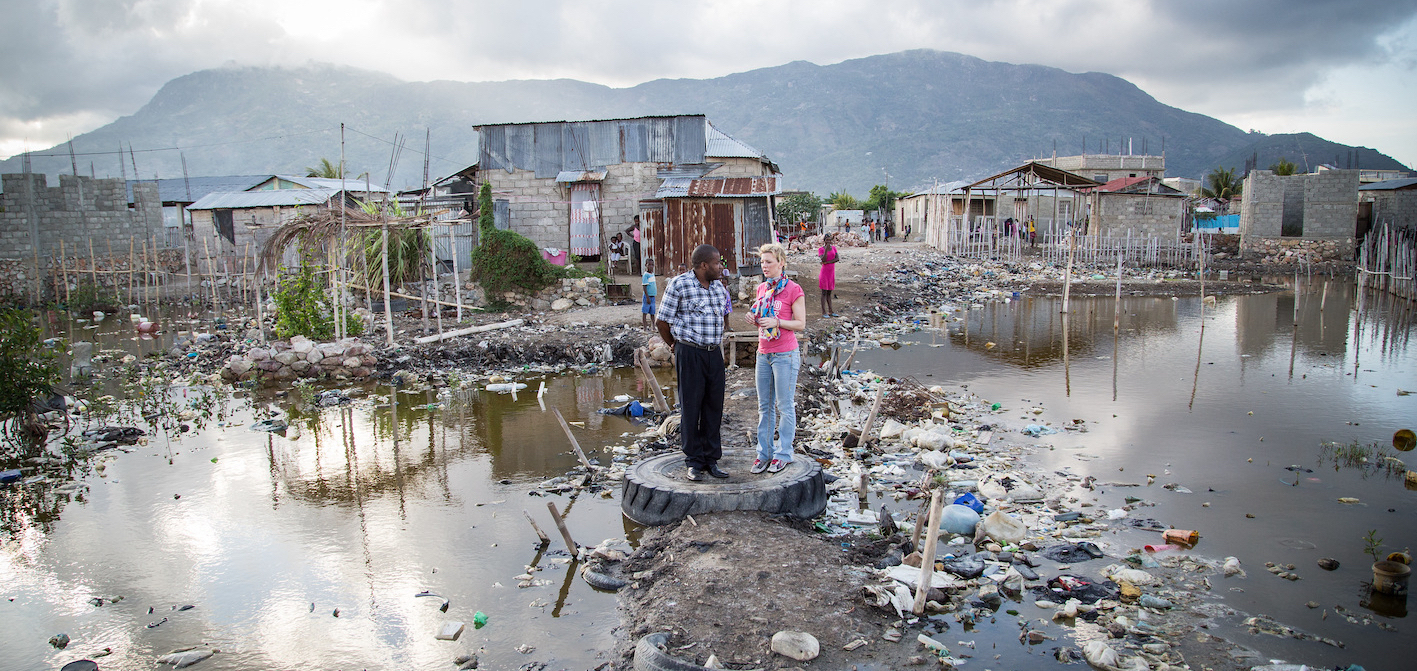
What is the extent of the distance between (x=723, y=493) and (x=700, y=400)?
0.64 meters

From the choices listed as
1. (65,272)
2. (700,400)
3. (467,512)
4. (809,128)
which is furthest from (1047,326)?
(809,128)

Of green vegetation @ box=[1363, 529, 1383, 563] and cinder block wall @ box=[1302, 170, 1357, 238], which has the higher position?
cinder block wall @ box=[1302, 170, 1357, 238]

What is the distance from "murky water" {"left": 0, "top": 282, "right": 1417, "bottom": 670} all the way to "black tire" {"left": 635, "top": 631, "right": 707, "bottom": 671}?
1.47 feet

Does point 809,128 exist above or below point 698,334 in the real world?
above

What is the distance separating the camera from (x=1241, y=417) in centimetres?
813

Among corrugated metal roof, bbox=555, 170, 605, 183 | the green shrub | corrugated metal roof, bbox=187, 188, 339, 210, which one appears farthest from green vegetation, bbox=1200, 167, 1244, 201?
corrugated metal roof, bbox=187, 188, 339, 210

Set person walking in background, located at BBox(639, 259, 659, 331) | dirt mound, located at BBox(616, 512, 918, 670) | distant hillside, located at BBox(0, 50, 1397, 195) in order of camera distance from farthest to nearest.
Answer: distant hillside, located at BBox(0, 50, 1397, 195)
person walking in background, located at BBox(639, 259, 659, 331)
dirt mound, located at BBox(616, 512, 918, 670)

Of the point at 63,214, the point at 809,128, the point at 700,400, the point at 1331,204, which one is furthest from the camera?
the point at 809,128

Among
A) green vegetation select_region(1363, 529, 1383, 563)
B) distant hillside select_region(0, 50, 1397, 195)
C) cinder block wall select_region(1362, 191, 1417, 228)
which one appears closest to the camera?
green vegetation select_region(1363, 529, 1383, 563)

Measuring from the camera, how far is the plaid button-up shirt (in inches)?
193

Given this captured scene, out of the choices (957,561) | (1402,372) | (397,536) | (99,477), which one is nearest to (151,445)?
(99,477)

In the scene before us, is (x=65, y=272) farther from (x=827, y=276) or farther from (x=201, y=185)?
(x=827, y=276)

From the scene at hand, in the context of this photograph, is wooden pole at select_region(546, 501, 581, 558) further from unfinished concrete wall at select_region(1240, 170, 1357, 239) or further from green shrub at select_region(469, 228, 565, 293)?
unfinished concrete wall at select_region(1240, 170, 1357, 239)

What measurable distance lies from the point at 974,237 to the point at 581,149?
48.0 ft
